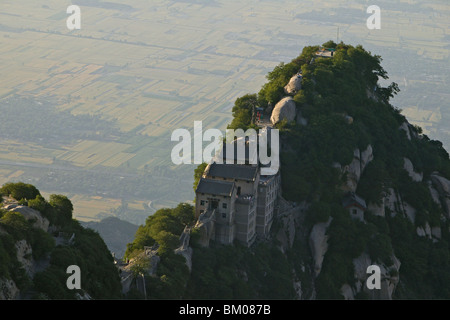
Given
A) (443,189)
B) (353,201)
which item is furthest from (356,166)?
(443,189)

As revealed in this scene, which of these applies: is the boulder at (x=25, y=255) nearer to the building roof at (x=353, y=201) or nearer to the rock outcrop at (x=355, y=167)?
the building roof at (x=353, y=201)

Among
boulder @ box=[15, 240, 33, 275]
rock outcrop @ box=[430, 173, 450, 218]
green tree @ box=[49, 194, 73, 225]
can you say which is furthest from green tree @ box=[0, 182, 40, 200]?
rock outcrop @ box=[430, 173, 450, 218]

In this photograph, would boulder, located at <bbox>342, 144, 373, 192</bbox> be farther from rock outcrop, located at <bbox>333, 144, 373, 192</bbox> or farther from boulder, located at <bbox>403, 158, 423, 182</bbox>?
boulder, located at <bbox>403, 158, 423, 182</bbox>

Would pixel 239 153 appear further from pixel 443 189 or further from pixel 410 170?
pixel 443 189

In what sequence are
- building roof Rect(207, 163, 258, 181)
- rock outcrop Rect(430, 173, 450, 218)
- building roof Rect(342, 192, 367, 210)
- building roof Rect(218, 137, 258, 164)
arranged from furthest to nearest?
rock outcrop Rect(430, 173, 450, 218) < building roof Rect(342, 192, 367, 210) < building roof Rect(218, 137, 258, 164) < building roof Rect(207, 163, 258, 181)

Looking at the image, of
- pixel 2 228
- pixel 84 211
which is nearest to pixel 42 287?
pixel 2 228

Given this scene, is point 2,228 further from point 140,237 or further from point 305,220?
point 305,220
